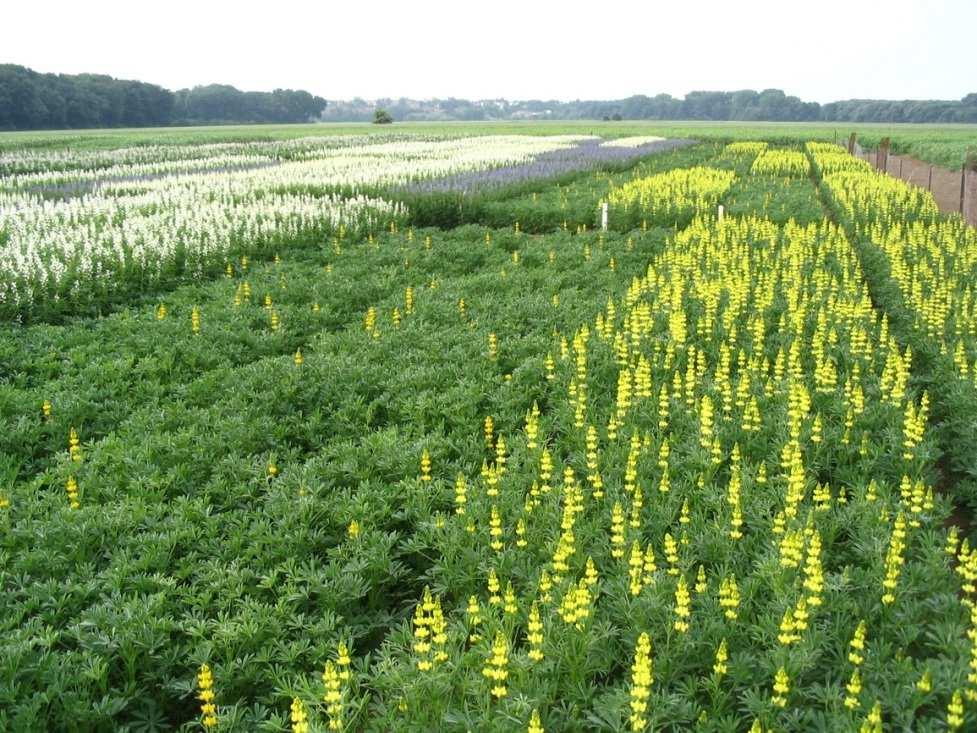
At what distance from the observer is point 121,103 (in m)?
108

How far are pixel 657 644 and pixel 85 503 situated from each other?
4.53 meters

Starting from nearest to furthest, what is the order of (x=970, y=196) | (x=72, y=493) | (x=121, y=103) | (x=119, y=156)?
1. (x=72, y=493)
2. (x=970, y=196)
3. (x=119, y=156)
4. (x=121, y=103)

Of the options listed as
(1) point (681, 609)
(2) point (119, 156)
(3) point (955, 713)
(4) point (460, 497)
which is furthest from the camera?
(2) point (119, 156)

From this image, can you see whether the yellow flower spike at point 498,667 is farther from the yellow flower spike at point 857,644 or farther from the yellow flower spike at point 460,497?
the yellow flower spike at point 857,644

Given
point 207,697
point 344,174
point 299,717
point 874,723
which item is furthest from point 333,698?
point 344,174

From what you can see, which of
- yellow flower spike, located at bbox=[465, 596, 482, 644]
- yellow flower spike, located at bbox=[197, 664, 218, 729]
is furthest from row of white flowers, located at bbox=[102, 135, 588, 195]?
yellow flower spike, located at bbox=[197, 664, 218, 729]

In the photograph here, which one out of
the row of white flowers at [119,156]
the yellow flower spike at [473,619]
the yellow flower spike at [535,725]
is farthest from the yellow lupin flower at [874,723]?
the row of white flowers at [119,156]

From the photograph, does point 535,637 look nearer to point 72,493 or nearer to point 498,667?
point 498,667

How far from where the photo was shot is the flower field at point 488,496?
162 inches

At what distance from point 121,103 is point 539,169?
9823 cm

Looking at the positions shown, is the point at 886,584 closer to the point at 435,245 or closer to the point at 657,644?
the point at 657,644

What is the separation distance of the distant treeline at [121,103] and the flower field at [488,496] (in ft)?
316

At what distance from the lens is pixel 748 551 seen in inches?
204

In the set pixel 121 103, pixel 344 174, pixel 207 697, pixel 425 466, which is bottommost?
pixel 207 697
